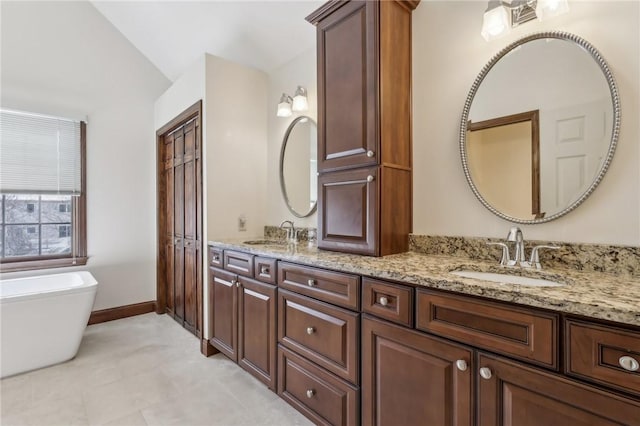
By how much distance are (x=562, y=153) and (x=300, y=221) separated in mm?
1839

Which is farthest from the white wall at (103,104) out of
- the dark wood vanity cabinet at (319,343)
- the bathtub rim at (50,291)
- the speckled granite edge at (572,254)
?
the speckled granite edge at (572,254)

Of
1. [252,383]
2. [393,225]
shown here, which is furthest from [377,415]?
[252,383]

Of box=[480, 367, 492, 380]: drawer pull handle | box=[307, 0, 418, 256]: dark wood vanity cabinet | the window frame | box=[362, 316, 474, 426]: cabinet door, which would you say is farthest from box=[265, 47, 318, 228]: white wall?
the window frame

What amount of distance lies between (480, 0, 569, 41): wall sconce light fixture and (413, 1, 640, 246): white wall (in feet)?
0.15

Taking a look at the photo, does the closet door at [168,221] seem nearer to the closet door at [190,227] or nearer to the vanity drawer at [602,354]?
the closet door at [190,227]

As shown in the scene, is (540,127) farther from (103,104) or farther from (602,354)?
(103,104)

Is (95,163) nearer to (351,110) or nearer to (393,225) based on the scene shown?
(351,110)

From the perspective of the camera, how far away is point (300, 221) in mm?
2717

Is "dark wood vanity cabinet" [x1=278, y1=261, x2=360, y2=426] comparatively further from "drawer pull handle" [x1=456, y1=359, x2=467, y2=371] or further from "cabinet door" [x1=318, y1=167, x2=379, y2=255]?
"drawer pull handle" [x1=456, y1=359, x2=467, y2=371]

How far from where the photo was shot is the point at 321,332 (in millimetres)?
1639

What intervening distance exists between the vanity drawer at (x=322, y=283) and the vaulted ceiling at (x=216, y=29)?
6.23 feet

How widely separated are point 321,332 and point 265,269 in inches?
22.9

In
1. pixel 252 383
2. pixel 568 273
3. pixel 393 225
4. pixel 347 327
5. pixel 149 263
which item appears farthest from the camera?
pixel 149 263

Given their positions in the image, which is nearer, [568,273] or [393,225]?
[568,273]
